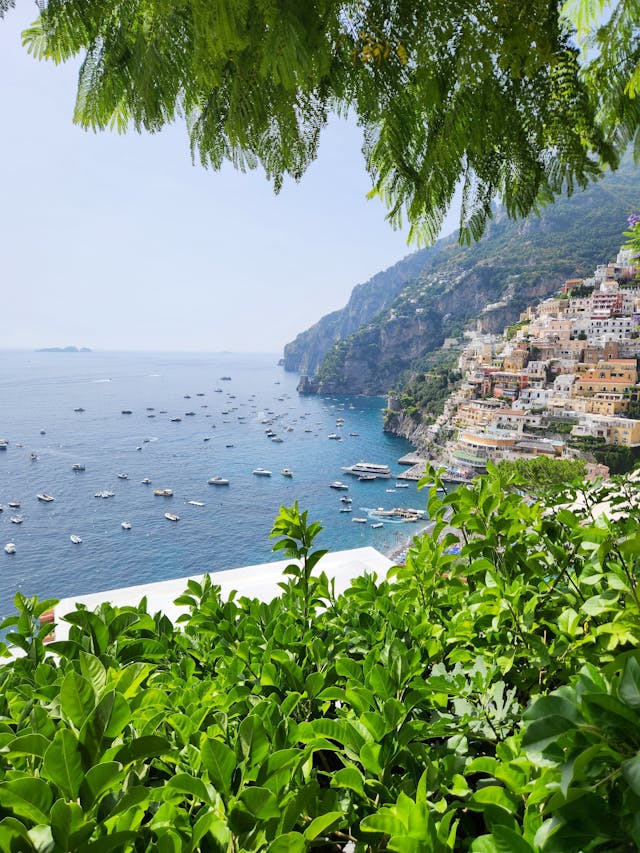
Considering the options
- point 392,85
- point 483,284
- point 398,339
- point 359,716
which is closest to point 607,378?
point 483,284

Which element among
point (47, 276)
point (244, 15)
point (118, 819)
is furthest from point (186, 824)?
point (47, 276)

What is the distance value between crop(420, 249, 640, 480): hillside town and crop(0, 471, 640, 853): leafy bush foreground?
59.3ft

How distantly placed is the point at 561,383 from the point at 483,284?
1180 centimetres

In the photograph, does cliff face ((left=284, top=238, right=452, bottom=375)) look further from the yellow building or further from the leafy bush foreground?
the leafy bush foreground

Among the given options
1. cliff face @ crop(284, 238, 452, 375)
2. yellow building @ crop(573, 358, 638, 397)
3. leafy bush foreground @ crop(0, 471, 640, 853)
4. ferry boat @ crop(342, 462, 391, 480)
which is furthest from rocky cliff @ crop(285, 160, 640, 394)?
leafy bush foreground @ crop(0, 471, 640, 853)

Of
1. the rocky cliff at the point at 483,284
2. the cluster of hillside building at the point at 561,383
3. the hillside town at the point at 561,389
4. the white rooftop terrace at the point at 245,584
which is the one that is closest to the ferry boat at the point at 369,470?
the hillside town at the point at 561,389

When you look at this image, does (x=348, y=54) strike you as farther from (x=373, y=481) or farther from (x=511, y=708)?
(x=373, y=481)

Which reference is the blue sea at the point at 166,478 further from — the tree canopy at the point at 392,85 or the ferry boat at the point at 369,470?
the tree canopy at the point at 392,85

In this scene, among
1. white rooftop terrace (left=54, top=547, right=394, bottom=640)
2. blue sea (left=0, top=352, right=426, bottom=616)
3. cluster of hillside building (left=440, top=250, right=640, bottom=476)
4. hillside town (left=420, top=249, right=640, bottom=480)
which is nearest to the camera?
white rooftop terrace (left=54, top=547, right=394, bottom=640)

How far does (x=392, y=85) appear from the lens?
76cm

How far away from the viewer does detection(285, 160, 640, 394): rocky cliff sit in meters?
25.5

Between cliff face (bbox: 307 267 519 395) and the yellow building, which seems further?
cliff face (bbox: 307 267 519 395)

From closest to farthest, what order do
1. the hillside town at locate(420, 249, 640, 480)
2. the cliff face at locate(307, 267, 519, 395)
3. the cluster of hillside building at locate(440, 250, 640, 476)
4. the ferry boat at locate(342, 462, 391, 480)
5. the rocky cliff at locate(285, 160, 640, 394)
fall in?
the hillside town at locate(420, 249, 640, 480) < the cluster of hillside building at locate(440, 250, 640, 476) < the ferry boat at locate(342, 462, 391, 480) < the rocky cliff at locate(285, 160, 640, 394) < the cliff face at locate(307, 267, 519, 395)

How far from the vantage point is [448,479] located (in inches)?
730
